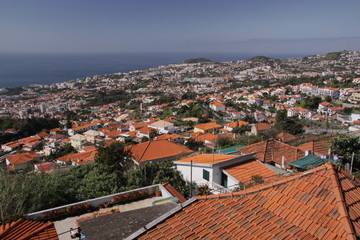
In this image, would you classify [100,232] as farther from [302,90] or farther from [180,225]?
[302,90]

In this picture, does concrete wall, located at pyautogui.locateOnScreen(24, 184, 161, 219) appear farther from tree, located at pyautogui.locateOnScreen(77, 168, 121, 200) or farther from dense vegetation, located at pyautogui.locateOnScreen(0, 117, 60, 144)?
dense vegetation, located at pyautogui.locateOnScreen(0, 117, 60, 144)

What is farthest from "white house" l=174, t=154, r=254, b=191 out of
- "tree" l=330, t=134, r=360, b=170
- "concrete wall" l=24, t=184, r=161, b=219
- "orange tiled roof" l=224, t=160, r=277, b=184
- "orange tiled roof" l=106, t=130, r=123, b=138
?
"orange tiled roof" l=106, t=130, r=123, b=138

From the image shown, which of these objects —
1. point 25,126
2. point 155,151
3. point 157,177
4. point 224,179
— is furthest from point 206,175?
point 25,126

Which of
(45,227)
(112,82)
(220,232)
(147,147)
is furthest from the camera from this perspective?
(112,82)

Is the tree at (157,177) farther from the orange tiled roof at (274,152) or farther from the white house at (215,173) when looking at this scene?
the orange tiled roof at (274,152)

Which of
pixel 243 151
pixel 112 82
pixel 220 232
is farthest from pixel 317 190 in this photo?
pixel 112 82
